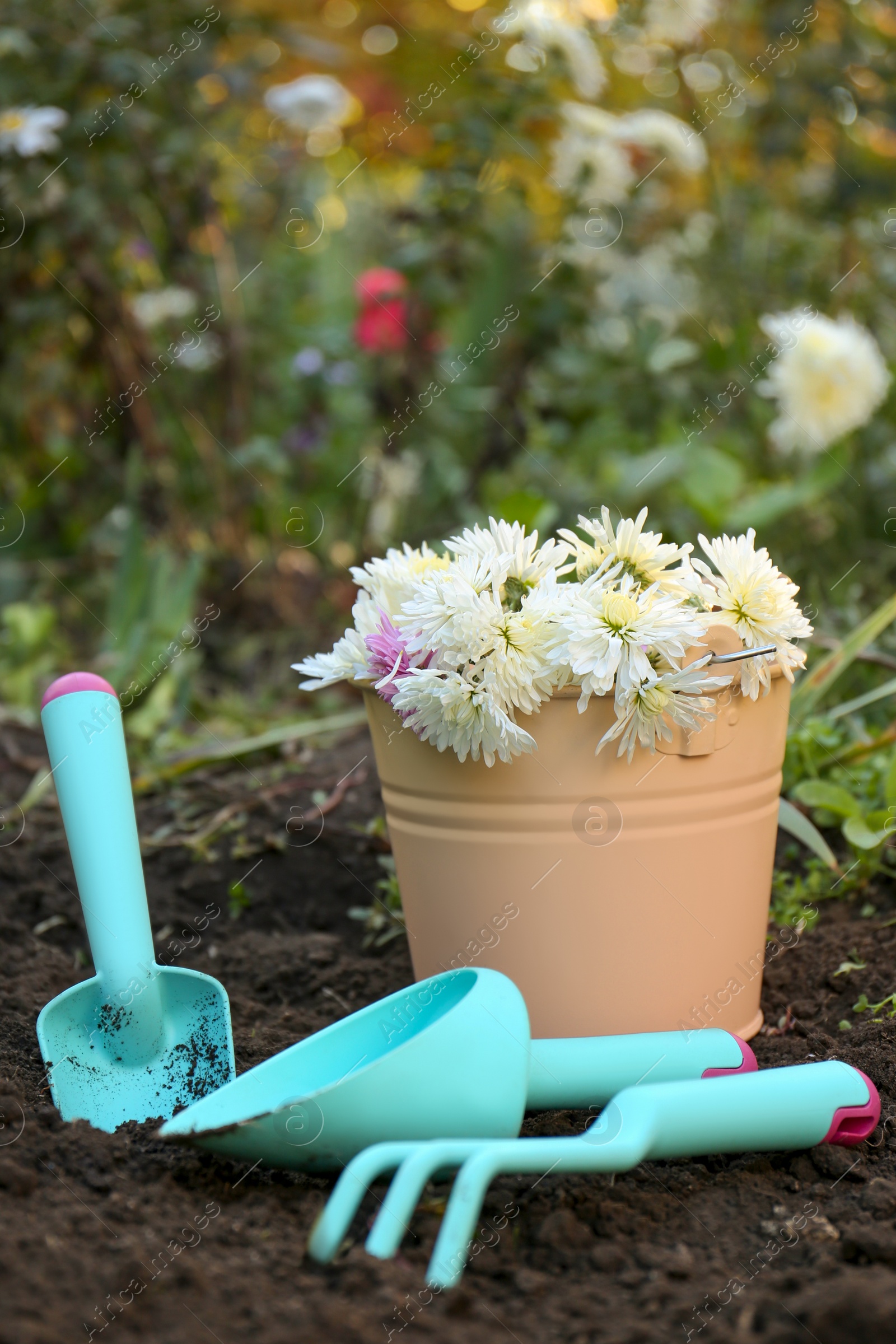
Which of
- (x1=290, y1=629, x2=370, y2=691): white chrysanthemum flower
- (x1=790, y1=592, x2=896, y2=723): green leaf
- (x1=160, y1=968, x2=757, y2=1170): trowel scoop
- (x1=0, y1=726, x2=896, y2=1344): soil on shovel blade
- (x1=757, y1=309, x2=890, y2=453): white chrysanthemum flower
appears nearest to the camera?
(x1=0, y1=726, x2=896, y2=1344): soil on shovel blade

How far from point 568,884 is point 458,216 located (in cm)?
175

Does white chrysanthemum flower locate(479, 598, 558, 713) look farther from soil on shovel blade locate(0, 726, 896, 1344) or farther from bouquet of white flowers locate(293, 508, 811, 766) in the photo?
soil on shovel blade locate(0, 726, 896, 1344)

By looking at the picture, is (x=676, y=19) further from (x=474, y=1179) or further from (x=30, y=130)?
(x=474, y=1179)

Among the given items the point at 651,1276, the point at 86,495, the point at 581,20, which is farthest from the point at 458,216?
the point at 651,1276

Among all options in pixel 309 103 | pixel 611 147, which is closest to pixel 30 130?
pixel 309 103

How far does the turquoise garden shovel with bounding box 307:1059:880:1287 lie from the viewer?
682 millimetres

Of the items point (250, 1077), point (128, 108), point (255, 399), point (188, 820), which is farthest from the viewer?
point (255, 399)

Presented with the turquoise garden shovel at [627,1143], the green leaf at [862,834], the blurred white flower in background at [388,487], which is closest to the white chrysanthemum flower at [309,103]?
the blurred white flower in background at [388,487]

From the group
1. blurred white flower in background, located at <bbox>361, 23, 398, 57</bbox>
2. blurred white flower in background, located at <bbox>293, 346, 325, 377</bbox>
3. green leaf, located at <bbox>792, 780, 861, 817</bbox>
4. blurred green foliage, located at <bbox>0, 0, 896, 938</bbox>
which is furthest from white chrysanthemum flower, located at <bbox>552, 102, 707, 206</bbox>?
green leaf, located at <bbox>792, 780, 861, 817</bbox>

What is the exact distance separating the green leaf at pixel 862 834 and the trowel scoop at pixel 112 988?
2.31 ft

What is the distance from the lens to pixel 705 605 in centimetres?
96

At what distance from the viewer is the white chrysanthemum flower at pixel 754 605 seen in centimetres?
94

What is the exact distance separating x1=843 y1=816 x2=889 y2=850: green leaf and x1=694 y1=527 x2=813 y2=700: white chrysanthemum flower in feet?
1.05

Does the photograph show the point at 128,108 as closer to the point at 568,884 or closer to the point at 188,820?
the point at 188,820
